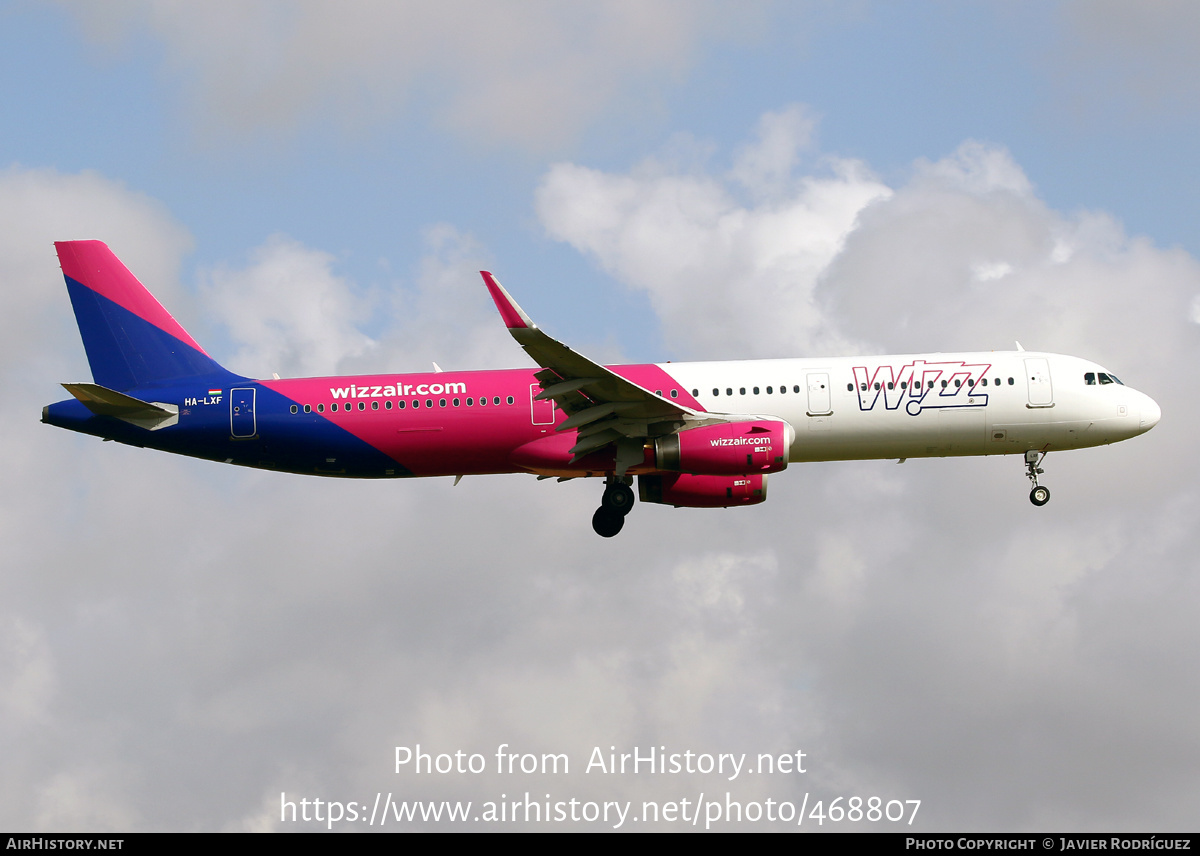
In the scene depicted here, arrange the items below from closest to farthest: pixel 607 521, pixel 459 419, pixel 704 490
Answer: pixel 459 419 → pixel 607 521 → pixel 704 490

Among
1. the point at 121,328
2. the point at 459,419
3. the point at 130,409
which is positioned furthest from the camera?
the point at 121,328

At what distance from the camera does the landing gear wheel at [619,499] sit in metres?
44.3

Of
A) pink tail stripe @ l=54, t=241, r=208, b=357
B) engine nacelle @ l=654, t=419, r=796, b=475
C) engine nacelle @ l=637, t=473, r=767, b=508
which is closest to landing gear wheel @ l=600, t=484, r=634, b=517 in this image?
engine nacelle @ l=637, t=473, r=767, b=508

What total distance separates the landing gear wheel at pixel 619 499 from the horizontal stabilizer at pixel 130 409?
14.2 metres

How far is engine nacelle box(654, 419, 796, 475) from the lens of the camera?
135 ft

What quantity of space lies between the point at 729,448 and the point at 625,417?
3.38 m

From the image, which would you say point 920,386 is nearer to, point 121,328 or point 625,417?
point 625,417

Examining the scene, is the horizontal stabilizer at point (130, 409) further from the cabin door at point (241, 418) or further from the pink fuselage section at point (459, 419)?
the pink fuselage section at point (459, 419)

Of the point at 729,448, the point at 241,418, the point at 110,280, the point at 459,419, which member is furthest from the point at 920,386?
the point at 110,280

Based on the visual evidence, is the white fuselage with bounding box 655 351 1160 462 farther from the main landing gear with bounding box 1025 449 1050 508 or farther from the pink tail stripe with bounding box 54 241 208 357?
the pink tail stripe with bounding box 54 241 208 357

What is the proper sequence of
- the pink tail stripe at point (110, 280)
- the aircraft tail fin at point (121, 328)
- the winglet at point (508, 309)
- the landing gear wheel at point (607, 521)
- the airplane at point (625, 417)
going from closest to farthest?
the winglet at point (508, 309)
the airplane at point (625, 417)
the landing gear wheel at point (607, 521)
the aircraft tail fin at point (121, 328)
the pink tail stripe at point (110, 280)

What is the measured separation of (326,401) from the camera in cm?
4350

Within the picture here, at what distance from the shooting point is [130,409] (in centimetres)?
4341

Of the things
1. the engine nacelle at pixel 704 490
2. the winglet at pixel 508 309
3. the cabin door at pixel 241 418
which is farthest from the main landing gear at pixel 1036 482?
the cabin door at pixel 241 418
